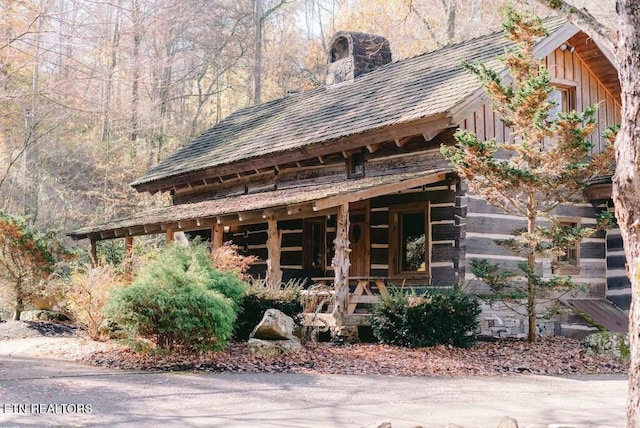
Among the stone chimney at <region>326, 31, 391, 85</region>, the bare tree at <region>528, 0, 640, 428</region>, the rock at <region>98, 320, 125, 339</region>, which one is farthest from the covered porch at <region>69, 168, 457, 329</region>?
the bare tree at <region>528, 0, 640, 428</region>

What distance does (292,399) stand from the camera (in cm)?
854

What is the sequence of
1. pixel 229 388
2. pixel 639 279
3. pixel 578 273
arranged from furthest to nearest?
pixel 578 273 → pixel 229 388 → pixel 639 279

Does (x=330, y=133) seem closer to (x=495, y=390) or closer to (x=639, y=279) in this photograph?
(x=495, y=390)

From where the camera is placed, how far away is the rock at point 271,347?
11.6 meters

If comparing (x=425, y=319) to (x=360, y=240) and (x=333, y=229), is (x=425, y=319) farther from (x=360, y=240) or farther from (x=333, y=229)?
(x=333, y=229)

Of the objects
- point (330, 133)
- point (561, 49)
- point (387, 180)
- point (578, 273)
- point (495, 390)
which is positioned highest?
point (561, 49)

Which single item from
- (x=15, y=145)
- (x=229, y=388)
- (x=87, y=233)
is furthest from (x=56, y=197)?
(x=229, y=388)

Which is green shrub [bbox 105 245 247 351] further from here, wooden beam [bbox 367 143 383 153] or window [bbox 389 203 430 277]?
wooden beam [bbox 367 143 383 153]

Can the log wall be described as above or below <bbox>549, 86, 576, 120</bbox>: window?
below

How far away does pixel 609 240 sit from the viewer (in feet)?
54.6

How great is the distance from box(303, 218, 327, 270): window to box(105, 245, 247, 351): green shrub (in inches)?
293

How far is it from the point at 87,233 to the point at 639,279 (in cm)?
1689

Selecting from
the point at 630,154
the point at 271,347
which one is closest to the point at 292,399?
the point at 271,347

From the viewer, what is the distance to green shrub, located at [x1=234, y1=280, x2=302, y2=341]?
12.9 m
